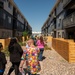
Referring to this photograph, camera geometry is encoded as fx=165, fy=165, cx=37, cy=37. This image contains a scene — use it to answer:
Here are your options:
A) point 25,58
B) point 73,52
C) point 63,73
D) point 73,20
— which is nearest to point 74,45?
point 73,52

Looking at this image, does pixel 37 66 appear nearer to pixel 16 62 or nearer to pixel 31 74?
pixel 31 74

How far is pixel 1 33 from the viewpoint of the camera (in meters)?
28.6

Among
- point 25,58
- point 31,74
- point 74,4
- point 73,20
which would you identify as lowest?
point 31,74

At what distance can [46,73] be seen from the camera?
809 centimetres

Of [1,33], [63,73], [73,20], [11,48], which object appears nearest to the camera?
[11,48]

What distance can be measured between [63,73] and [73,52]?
3.23 m

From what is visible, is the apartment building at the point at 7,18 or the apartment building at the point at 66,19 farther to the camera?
the apartment building at the point at 7,18

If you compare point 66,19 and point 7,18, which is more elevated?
point 7,18

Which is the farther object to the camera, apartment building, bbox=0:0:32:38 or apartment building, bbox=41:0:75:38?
apartment building, bbox=0:0:32:38

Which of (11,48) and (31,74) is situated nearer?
(31,74)

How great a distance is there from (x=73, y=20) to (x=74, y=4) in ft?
8.66

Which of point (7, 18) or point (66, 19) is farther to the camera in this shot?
point (7, 18)

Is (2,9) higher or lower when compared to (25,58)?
higher

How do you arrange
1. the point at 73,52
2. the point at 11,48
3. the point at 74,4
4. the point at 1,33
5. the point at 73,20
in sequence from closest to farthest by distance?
the point at 11,48
the point at 73,52
the point at 73,20
the point at 74,4
the point at 1,33
